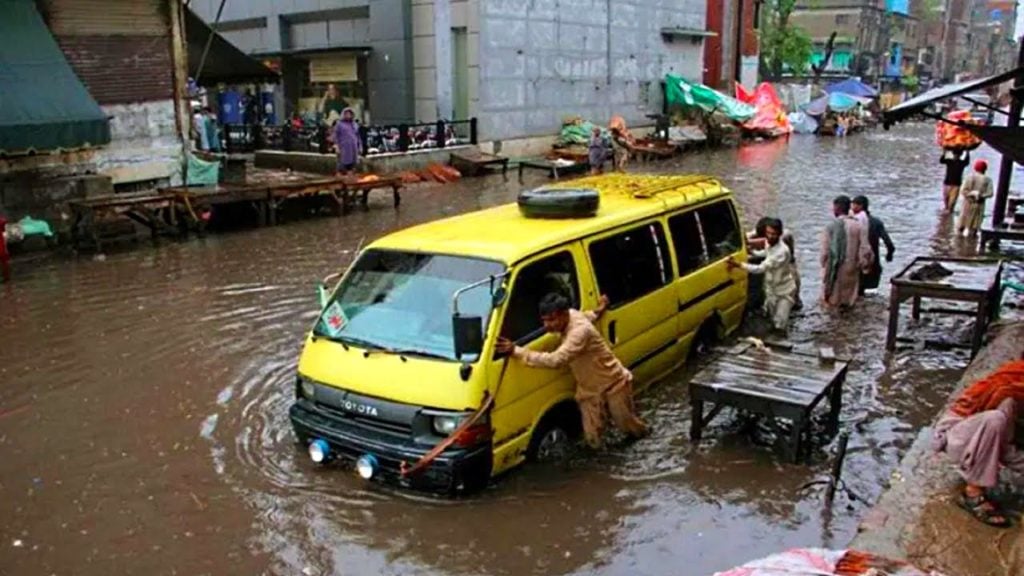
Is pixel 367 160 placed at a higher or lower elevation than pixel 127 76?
lower

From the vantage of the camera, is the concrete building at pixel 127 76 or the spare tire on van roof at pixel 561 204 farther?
the concrete building at pixel 127 76

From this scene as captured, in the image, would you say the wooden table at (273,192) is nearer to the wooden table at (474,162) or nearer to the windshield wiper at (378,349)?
A: the wooden table at (474,162)

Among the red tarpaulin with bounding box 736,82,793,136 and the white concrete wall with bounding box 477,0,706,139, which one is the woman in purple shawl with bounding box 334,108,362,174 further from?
the red tarpaulin with bounding box 736,82,793,136

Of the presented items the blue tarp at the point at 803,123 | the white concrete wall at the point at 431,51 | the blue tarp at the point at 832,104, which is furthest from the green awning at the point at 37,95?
the blue tarp at the point at 832,104

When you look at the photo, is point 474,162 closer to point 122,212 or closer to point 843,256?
point 122,212

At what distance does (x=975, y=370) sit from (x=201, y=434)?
6.90 meters

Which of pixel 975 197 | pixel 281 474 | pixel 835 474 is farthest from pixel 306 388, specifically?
pixel 975 197

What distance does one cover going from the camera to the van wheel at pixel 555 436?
20.7ft

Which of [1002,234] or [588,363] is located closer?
[588,363]

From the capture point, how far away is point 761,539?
556 centimetres

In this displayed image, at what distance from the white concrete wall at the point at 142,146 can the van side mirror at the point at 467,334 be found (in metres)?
13.2

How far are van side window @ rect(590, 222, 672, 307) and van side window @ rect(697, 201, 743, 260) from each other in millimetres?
990

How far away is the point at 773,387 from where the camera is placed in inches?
261

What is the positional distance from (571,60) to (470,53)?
199 inches
